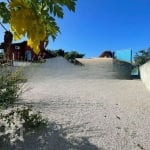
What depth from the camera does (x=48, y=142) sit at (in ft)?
17.3

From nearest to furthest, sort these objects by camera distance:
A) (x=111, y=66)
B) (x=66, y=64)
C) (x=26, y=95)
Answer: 1. (x=26, y=95)
2. (x=66, y=64)
3. (x=111, y=66)

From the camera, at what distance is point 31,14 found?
147 cm

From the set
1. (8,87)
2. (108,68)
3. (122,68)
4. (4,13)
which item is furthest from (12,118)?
(122,68)

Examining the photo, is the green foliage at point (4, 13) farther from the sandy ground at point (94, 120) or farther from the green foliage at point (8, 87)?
the green foliage at point (8, 87)

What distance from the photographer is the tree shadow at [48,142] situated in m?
5.05

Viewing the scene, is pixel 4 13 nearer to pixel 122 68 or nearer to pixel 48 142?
pixel 48 142

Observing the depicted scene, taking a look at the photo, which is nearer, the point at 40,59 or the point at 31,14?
the point at 31,14

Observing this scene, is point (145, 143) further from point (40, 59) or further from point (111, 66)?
point (111, 66)

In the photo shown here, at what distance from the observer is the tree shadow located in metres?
5.05

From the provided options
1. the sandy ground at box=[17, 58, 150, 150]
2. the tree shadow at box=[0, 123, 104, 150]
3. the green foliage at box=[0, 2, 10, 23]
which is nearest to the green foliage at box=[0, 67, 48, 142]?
the tree shadow at box=[0, 123, 104, 150]

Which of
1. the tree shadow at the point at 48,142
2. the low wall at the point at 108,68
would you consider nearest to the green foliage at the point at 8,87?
the tree shadow at the point at 48,142

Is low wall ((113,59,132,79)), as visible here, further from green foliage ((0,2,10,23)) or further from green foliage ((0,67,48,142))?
green foliage ((0,2,10,23))

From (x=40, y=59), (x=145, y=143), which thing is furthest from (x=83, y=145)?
(x=40, y=59)

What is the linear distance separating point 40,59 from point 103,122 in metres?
1.66
